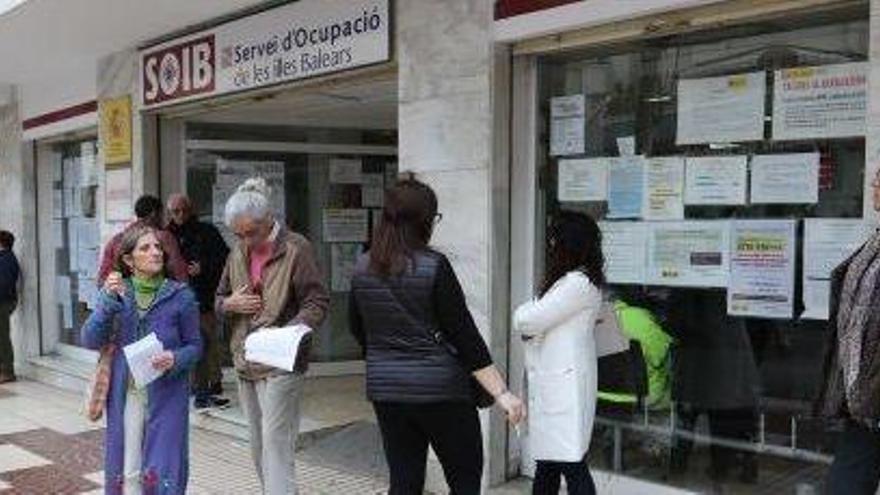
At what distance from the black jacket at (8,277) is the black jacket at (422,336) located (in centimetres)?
906

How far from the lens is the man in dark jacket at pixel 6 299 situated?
11375 mm

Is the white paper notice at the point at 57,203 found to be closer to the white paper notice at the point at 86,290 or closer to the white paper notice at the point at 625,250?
the white paper notice at the point at 86,290

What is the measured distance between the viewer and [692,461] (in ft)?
16.6

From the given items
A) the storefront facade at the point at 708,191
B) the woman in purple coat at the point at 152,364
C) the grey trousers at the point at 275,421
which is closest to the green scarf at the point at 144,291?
the woman in purple coat at the point at 152,364

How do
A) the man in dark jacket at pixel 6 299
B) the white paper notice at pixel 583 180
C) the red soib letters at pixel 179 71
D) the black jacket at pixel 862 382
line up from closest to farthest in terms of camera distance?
the black jacket at pixel 862 382
the white paper notice at pixel 583 180
the red soib letters at pixel 179 71
the man in dark jacket at pixel 6 299

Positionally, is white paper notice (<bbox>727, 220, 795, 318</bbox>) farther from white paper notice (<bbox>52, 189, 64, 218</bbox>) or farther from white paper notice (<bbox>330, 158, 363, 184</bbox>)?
white paper notice (<bbox>52, 189, 64, 218</bbox>)

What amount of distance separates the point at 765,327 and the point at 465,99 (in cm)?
203

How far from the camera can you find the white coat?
4.12m

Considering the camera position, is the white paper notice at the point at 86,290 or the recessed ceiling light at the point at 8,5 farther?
the white paper notice at the point at 86,290

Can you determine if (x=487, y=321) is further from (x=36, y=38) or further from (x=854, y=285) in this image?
(x=36, y=38)

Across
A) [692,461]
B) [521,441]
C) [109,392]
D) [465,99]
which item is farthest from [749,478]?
[109,392]

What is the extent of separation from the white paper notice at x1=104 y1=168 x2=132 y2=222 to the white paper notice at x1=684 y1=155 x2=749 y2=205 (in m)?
6.00

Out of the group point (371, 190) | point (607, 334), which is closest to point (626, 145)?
point (607, 334)

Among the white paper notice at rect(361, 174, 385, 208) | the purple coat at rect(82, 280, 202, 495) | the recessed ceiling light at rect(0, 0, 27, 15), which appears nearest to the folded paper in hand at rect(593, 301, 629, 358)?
the purple coat at rect(82, 280, 202, 495)
